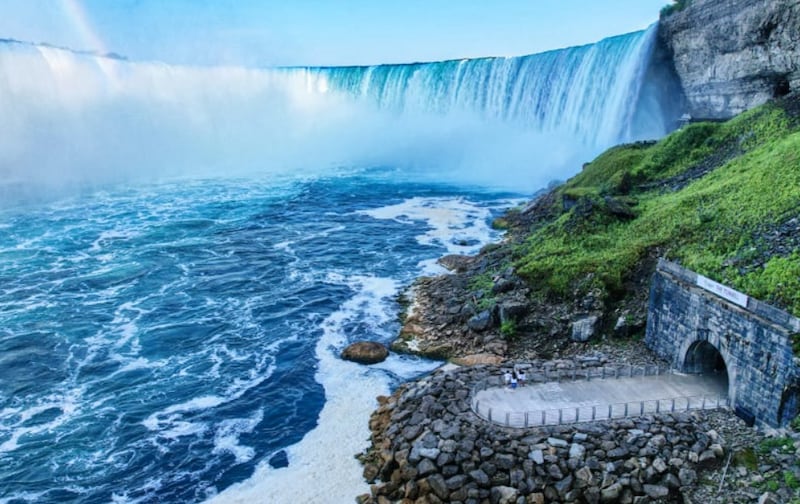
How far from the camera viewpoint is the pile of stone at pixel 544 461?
57.8 feet

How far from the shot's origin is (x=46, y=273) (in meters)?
39.4

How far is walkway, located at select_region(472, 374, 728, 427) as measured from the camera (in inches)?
779

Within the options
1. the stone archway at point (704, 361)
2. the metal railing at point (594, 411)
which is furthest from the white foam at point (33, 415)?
the stone archway at point (704, 361)

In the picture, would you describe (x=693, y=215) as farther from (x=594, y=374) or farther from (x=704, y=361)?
(x=594, y=374)

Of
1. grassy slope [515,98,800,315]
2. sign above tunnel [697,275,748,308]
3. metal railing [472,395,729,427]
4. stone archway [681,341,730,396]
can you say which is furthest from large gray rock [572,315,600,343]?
metal railing [472,395,729,427]

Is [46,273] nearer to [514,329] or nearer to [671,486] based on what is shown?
[514,329]

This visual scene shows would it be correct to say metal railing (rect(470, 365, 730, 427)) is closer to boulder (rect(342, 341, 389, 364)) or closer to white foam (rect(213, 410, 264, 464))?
boulder (rect(342, 341, 389, 364))

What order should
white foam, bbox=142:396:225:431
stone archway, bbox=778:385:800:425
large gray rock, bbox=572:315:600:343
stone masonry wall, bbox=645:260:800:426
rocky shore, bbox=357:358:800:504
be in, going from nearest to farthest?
rocky shore, bbox=357:358:800:504 → stone archway, bbox=778:385:800:425 → stone masonry wall, bbox=645:260:800:426 → white foam, bbox=142:396:225:431 → large gray rock, bbox=572:315:600:343

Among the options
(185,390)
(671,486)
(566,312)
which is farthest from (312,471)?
(566,312)

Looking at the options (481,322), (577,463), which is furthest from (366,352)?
(577,463)

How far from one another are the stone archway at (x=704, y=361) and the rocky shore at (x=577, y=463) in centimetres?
273

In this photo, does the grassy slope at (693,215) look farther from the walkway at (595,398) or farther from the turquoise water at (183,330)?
the turquoise water at (183,330)

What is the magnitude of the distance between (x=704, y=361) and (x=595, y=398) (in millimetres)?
4657

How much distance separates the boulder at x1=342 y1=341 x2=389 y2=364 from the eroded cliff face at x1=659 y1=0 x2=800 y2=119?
1255 inches
